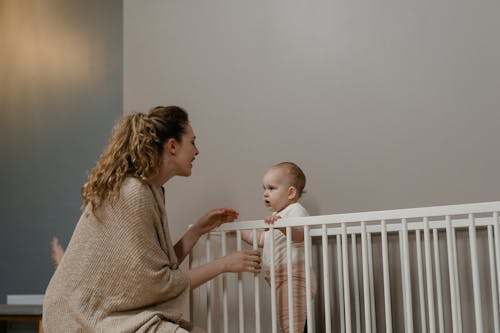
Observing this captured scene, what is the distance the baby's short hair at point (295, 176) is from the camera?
1.91 metres

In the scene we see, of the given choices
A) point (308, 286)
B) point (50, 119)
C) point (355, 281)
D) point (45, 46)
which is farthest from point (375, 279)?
point (45, 46)

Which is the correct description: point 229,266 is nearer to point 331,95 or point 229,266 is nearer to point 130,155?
point 130,155

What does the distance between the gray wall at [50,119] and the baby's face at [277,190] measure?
100 cm

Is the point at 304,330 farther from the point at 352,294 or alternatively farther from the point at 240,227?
the point at 240,227

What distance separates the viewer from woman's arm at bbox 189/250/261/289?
1.56 m

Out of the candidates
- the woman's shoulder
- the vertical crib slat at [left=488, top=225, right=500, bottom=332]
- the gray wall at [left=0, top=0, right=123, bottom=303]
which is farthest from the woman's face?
the gray wall at [left=0, top=0, right=123, bottom=303]

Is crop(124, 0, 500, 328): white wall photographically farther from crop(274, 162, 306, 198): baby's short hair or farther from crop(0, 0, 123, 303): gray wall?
crop(0, 0, 123, 303): gray wall

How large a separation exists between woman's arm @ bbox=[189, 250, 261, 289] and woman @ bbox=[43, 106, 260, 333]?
0.03 m

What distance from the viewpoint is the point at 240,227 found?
5.53ft

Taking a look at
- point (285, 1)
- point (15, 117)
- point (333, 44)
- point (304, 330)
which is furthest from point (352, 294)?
point (15, 117)

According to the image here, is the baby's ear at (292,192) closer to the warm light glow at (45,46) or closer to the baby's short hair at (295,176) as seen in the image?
the baby's short hair at (295,176)

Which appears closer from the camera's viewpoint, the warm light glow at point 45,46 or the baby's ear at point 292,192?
the baby's ear at point 292,192

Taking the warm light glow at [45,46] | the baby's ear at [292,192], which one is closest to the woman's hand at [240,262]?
Answer: the baby's ear at [292,192]

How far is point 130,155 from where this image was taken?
148cm
